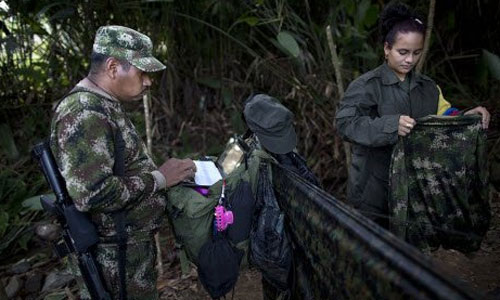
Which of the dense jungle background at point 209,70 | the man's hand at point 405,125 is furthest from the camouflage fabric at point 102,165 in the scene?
the dense jungle background at point 209,70

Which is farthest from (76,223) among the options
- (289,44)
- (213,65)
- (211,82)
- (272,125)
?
(213,65)

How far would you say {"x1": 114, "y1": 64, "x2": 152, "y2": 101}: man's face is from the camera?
153 cm

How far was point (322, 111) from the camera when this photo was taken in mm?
4109

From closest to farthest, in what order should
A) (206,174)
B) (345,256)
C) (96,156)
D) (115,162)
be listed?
(345,256) → (96,156) → (115,162) → (206,174)

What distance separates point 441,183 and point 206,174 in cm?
115

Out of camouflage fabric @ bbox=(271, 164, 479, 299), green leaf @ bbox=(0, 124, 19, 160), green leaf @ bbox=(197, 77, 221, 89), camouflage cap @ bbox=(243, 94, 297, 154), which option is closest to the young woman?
camouflage cap @ bbox=(243, 94, 297, 154)

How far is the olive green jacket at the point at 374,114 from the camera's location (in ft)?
6.01

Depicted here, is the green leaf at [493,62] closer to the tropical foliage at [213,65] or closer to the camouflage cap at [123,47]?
the tropical foliage at [213,65]

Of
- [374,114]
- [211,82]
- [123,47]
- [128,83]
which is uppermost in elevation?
[123,47]

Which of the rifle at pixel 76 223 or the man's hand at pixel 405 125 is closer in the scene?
the rifle at pixel 76 223

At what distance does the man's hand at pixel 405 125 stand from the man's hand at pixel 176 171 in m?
0.94

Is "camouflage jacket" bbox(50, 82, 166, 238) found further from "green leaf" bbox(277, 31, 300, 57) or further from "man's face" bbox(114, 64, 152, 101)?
"green leaf" bbox(277, 31, 300, 57)

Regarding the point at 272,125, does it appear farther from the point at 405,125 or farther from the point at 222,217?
the point at 405,125

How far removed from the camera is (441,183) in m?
1.89
